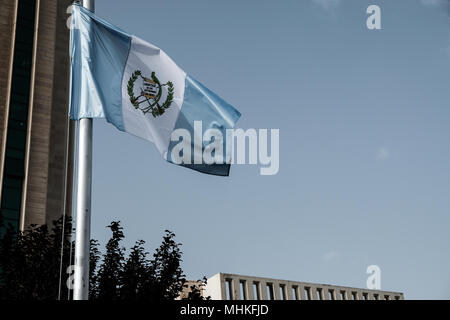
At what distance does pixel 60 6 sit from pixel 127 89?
3558cm

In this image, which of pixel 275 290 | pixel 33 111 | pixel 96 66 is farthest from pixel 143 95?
pixel 275 290

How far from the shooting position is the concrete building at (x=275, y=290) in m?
101

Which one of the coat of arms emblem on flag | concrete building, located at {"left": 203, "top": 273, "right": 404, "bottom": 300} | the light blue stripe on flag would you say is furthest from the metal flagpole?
concrete building, located at {"left": 203, "top": 273, "right": 404, "bottom": 300}

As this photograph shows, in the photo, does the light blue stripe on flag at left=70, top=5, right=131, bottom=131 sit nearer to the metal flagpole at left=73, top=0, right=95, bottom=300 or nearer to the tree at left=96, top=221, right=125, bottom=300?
the metal flagpole at left=73, top=0, right=95, bottom=300

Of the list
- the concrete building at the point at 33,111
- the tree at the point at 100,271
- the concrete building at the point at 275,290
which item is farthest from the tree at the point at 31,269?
the concrete building at the point at 275,290

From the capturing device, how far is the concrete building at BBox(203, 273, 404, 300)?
331 feet

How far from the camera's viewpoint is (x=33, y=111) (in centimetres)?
4094

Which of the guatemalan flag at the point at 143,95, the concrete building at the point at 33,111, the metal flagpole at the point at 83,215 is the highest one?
the concrete building at the point at 33,111

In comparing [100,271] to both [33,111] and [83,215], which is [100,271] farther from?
[33,111]

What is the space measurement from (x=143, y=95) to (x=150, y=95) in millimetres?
146

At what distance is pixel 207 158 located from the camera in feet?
38.1

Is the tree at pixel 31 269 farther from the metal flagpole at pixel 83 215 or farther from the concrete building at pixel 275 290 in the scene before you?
the concrete building at pixel 275 290

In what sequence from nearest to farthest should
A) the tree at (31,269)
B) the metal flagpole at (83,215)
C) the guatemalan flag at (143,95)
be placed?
the metal flagpole at (83,215), the guatemalan flag at (143,95), the tree at (31,269)
